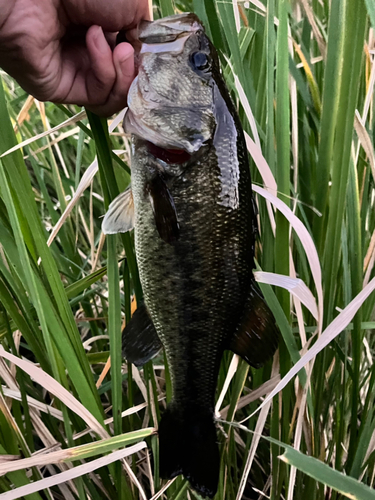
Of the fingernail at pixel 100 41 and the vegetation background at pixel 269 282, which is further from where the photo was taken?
the fingernail at pixel 100 41

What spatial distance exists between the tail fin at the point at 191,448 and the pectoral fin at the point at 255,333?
0.15m

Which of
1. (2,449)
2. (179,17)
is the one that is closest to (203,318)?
(2,449)

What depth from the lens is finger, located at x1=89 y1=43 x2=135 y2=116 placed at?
712 mm

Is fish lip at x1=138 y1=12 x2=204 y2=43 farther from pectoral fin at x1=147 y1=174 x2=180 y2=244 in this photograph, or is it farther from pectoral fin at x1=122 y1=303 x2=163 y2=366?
pectoral fin at x1=122 y1=303 x2=163 y2=366

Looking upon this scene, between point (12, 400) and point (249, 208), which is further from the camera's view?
point (12, 400)

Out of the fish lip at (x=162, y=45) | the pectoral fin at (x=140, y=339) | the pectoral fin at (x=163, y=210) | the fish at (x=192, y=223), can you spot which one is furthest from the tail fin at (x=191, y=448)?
the fish lip at (x=162, y=45)

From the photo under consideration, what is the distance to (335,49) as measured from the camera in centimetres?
57

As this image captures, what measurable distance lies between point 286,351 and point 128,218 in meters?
0.39

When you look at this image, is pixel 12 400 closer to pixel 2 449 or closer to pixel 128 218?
pixel 2 449

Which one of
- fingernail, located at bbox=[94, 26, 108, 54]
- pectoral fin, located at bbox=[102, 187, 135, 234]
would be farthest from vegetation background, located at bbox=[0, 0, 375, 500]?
fingernail, located at bbox=[94, 26, 108, 54]

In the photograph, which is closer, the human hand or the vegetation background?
the vegetation background

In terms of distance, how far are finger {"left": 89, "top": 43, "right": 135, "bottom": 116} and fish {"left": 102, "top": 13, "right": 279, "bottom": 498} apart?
1.3 inches

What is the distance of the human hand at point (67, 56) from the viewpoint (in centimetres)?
69

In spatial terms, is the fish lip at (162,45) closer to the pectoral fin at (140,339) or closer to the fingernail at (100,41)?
the fingernail at (100,41)
